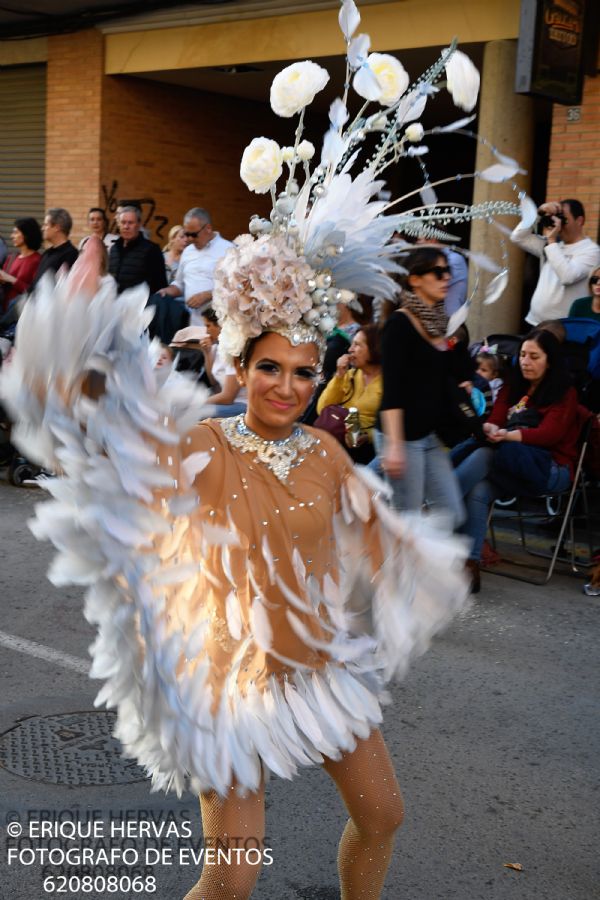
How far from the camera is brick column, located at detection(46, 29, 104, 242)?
14773mm

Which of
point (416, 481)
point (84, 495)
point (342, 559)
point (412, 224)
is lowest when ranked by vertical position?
point (416, 481)

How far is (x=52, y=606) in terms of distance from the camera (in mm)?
6285

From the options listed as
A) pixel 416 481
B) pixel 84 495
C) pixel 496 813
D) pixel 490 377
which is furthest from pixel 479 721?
pixel 490 377

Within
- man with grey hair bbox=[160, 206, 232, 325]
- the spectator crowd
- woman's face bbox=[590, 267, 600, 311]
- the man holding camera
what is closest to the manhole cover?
the spectator crowd

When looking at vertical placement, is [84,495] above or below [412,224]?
below

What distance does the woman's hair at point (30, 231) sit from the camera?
37.4 feet

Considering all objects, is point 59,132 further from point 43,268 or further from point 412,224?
point 412,224

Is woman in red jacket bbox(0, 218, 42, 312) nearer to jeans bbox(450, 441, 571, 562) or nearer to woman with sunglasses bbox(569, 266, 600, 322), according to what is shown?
woman with sunglasses bbox(569, 266, 600, 322)

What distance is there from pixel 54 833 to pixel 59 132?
13069 millimetres

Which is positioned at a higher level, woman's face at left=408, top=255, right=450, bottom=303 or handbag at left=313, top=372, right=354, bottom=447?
woman's face at left=408, top=255, right=450, bottom=303

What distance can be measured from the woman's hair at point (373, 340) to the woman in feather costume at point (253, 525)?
4.51 metres

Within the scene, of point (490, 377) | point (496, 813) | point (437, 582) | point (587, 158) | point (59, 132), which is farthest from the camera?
point (59, 132)

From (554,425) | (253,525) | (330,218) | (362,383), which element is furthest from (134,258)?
(253,525)

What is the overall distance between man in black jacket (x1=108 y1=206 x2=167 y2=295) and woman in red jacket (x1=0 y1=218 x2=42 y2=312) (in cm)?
84
